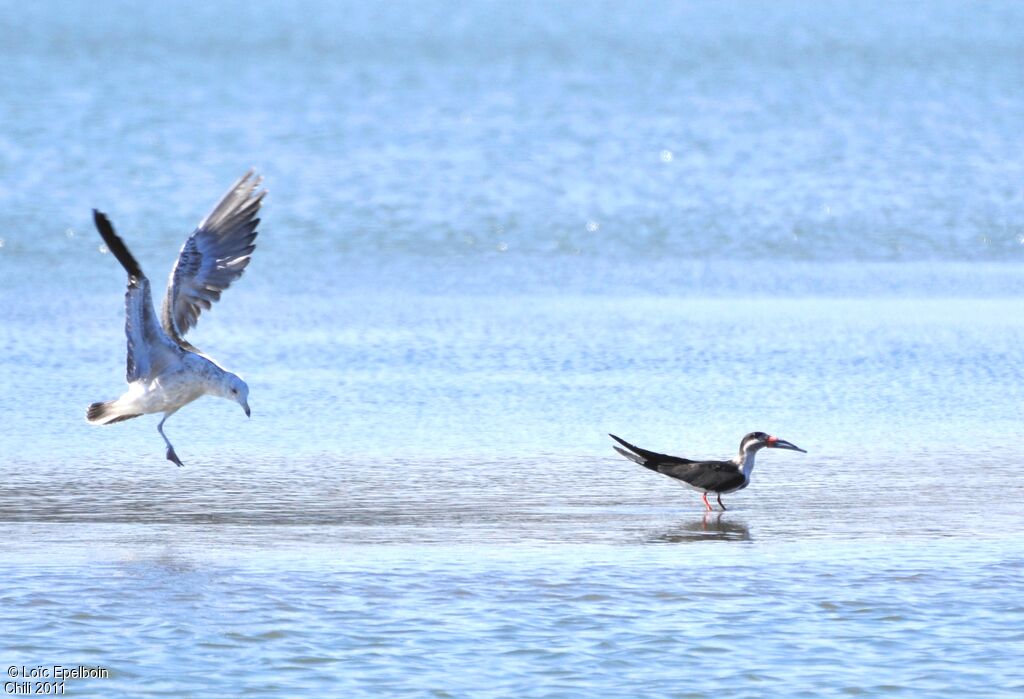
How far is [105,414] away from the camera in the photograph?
11.2 m

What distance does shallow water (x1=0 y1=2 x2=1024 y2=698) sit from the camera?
7.75 m

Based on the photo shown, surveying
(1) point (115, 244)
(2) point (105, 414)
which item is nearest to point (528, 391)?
(2) point (105, 414)

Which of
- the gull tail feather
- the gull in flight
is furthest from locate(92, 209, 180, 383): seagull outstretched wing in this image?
the gull tail feather

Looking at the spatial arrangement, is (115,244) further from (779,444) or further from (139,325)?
(779,444)

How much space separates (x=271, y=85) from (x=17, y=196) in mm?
12193

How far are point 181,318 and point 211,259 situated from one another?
407mm

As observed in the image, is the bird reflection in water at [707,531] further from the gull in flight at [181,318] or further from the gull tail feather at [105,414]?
the gull tail feather at [105,414]

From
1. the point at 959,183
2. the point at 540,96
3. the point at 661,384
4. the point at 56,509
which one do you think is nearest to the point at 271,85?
the point at 540,96

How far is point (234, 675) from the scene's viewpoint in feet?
24.0

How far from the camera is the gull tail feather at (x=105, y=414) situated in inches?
440

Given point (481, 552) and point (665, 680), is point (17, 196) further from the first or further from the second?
point (665, 680)

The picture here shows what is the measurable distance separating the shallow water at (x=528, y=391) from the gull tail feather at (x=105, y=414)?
9.8 inches

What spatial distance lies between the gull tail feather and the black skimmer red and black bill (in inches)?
112

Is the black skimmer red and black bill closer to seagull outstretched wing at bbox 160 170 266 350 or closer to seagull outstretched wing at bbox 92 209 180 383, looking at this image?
seagull outstretched wing at bbox 92 209 180 383
